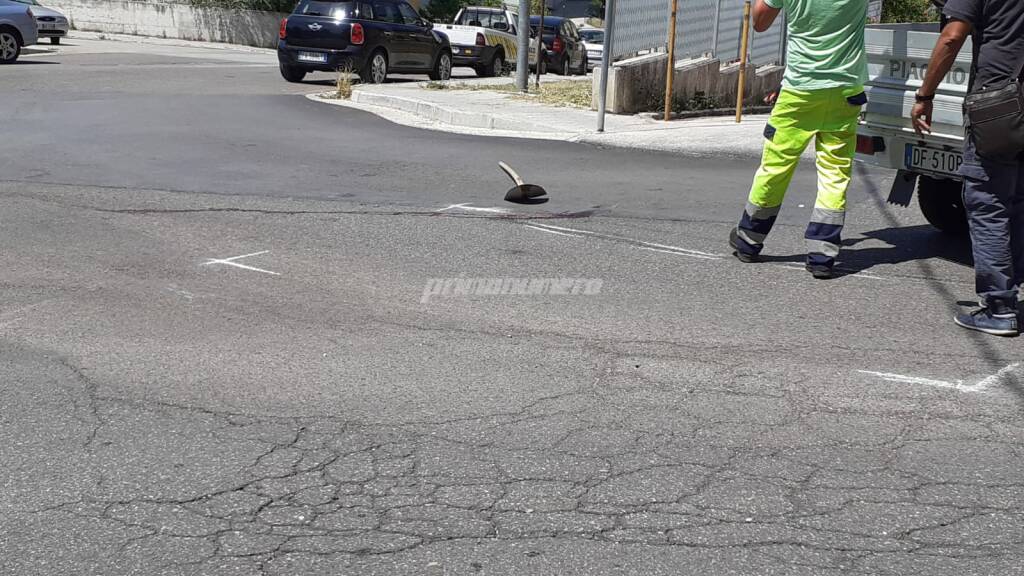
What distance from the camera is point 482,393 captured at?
5.28 meters

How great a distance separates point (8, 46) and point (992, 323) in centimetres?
2321

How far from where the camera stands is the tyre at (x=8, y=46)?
81.5 ft

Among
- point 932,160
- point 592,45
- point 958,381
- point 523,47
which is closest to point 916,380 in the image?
point 958,381

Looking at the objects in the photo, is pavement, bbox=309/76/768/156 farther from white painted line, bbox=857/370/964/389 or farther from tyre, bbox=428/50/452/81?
white painted line, bbox=857/370/964/389

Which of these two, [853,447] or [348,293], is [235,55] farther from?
[853,447]

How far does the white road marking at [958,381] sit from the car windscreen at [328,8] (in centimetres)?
1762

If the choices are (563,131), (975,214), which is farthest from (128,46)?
(975,214)

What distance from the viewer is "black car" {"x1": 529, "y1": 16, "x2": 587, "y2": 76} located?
3158 centimetres

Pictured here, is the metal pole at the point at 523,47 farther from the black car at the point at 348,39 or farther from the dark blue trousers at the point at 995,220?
the dark blue trousers at the point at 995,220

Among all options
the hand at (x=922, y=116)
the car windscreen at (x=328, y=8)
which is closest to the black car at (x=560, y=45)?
the car windscreen at (x=328, y=8)

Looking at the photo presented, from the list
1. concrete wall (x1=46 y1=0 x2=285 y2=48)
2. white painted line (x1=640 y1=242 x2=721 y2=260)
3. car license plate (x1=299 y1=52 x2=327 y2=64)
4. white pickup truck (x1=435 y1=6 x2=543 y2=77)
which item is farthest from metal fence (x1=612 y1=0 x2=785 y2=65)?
concrete wall (x1=46 y1=0 x2=285 y2=48)

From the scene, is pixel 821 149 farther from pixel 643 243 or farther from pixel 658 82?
pixel 658 82

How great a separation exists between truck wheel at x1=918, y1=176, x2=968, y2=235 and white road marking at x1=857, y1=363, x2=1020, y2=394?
3.11 metres

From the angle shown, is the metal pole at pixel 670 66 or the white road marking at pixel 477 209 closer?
the white road marking at pixel 477 209
